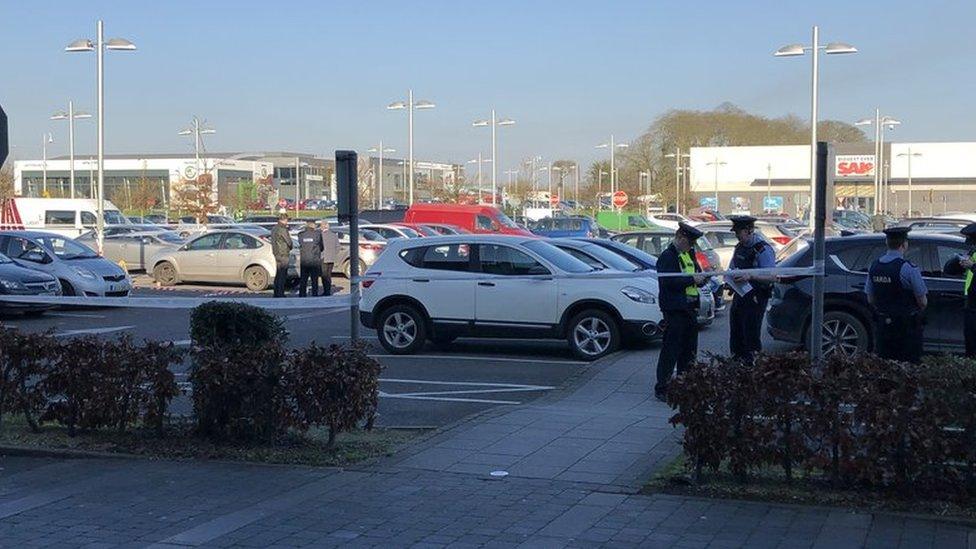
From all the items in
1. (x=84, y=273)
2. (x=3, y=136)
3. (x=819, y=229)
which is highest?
(x=3, y=136)

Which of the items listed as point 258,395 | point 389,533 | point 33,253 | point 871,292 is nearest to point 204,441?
point 258,395

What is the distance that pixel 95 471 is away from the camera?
29.2 ft

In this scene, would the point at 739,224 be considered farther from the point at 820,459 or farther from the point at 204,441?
the point at 204,441

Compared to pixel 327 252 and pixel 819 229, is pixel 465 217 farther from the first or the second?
pixel 819 229

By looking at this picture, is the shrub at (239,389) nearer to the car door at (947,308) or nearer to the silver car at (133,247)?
the car door at (947,308)

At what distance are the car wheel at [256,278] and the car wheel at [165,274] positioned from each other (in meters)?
2.10

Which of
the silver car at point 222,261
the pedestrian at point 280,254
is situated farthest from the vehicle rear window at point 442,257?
the silver car at point 222,261

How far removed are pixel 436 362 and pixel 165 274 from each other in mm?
15758

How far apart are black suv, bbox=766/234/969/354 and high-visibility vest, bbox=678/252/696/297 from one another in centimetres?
249

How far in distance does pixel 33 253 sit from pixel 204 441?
14782mm

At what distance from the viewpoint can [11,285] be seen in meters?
20.2

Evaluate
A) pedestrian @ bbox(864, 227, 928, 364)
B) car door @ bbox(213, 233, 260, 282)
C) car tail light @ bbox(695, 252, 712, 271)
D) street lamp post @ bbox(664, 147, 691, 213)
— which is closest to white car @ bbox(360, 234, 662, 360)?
pedestrian @ bbox(864, 227, 928, 364)

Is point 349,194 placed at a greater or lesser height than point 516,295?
greater

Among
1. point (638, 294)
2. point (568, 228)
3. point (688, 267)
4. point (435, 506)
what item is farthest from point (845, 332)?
point (568, 228)
